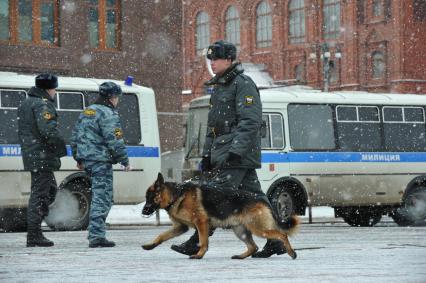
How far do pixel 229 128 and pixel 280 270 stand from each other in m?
1.76

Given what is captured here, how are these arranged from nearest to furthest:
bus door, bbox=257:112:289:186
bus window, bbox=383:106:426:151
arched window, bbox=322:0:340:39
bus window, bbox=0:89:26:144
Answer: bus window, bbox=0:89:26:144 < bus door, bbox=257:112:289:186 < bus window, bbox=383:106:426:151 < arched window, bbox=322:0:340:39

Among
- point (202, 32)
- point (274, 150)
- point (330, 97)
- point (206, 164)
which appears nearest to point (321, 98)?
point (330, 97)

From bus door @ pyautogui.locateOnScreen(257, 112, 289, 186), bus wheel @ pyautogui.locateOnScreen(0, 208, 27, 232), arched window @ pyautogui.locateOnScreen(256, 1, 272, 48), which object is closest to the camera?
bus wheel @ pyautogui.locateOnScreen(0, 208, 27, 232)

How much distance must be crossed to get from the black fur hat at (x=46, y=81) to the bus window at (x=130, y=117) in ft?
25.2

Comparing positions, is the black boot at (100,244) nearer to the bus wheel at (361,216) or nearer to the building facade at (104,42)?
the bus wheel at (361,216)

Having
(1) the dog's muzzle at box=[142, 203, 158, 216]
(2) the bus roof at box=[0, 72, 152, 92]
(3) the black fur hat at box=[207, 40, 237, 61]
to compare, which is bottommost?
(1) the dog's muzzle at box=[142, 203, 158, 216]

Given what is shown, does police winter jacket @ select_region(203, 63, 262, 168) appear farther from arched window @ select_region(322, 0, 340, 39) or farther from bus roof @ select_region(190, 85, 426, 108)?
arched window @ select_region(322, 0, 340, 39)

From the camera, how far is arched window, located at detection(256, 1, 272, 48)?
76875mm

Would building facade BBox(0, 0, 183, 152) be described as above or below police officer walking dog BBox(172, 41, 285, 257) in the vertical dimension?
above

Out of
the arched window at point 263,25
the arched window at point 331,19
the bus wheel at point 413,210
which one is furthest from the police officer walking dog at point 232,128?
the arched window at point 263,25

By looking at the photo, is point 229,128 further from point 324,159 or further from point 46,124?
point 324,159

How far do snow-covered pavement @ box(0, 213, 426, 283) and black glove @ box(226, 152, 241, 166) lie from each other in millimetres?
866

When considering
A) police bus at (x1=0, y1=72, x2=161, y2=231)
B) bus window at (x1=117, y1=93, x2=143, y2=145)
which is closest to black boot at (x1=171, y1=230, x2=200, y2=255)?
police bus at (x1=0, y1=72, x2=161, y2=231)

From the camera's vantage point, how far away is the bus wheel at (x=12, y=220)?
19.2 meters
